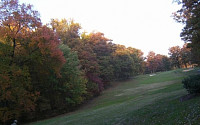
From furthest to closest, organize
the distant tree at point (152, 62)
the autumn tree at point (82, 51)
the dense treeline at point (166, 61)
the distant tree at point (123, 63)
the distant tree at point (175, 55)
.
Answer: the distant tree at point (152, 62) < the dense treeline at point (166, 61) < the distant tree at point (175, 55) < the distant tree at point (123, 63) < the autumn tree at point (82, 51)

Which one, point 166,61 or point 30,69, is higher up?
point 166,61

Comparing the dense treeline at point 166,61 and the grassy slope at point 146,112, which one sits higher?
the dense treeline at point 166,61

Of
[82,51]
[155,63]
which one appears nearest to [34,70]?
[82,51]

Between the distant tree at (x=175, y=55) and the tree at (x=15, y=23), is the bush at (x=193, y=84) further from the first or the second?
the distant tree at (x=175, y=55)

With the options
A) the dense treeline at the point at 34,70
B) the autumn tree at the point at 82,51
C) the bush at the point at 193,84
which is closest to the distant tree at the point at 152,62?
the autumn tree at the point at 82,51

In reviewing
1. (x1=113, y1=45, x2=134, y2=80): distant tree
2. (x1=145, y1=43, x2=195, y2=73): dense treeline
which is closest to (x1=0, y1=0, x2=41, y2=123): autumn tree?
(x1=113, y1=45, x2=134, y2=80): distant tree

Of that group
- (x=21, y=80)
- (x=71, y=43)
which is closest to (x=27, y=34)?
(x=21, y=80)

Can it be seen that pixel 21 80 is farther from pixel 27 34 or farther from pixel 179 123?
pixel 179 123

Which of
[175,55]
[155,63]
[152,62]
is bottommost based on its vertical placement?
[155,63]

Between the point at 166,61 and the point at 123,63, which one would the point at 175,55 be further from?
the point at 123,63

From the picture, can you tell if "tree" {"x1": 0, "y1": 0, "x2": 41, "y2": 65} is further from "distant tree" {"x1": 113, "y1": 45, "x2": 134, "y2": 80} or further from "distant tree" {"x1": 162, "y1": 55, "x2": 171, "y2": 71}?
"distant tree" {"x1": 162, "y1": 55, "x2": 171, "y2": 71}

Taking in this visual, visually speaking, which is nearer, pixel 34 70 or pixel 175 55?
pixel 34 70

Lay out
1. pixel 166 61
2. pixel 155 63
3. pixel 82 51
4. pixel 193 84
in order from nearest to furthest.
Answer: pixel 193 84
pixel 82 51
pixel 166 61
pixel 155 63

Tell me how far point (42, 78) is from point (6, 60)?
6994 millimetres
